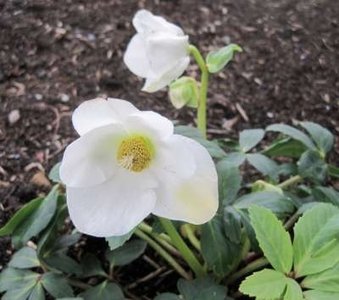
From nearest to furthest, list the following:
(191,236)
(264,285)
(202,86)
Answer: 1. (264,285)
2. (202,86)
3. (191,236)

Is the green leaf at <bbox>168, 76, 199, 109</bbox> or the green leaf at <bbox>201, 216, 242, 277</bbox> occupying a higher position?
the green leaf at <bbox>168, 76, 199, 109</bbox>

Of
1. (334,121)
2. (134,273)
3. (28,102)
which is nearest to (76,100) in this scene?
(28,102)

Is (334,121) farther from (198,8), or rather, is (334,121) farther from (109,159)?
(109,159)

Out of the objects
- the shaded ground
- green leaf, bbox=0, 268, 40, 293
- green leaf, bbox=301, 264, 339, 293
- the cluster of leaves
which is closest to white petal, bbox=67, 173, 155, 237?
the cluster of leaves

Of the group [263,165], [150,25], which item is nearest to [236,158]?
[263,165]

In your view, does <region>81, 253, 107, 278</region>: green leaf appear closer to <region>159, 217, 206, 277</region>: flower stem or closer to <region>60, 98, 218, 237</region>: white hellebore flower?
<region>159, 217, 206, 277</region>: flower stem

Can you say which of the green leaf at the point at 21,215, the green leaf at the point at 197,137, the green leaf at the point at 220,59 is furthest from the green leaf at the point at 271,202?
the green leaf at the point at 21,215

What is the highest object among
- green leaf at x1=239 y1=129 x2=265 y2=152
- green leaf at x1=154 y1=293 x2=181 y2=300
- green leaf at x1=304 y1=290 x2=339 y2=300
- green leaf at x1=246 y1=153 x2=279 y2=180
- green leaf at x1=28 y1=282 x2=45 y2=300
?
green leaf at x1=304 y1=290 x2=339 y2=300

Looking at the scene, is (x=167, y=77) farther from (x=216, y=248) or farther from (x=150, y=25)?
(x=216, y=248)
